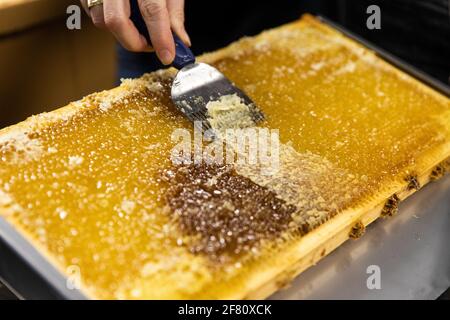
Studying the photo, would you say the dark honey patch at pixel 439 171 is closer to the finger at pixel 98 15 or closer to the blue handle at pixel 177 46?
the blue handle at pixel 177 46

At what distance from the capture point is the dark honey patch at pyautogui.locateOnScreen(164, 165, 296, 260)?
3.48 ft

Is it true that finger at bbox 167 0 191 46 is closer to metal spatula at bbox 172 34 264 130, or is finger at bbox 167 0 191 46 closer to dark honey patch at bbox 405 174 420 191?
metal spatula at bbox 172 34 264 130

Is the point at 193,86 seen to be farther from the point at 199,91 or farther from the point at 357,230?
the point at 357,230

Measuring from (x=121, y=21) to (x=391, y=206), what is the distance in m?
0.84

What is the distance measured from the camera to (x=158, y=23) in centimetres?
129

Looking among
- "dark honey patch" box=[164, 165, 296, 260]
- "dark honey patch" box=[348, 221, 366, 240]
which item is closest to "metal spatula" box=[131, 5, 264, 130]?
"dark honey patch" box=[164, 165, 296, 260]

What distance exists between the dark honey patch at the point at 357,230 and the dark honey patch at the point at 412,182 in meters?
0.19

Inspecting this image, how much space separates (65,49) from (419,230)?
155 cm

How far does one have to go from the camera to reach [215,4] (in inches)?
79.8

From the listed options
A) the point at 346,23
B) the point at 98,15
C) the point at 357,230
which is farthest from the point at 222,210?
the point at 346,23

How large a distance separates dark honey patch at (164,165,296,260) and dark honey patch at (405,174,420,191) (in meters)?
0.34

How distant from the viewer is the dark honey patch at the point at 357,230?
3.85 feet
